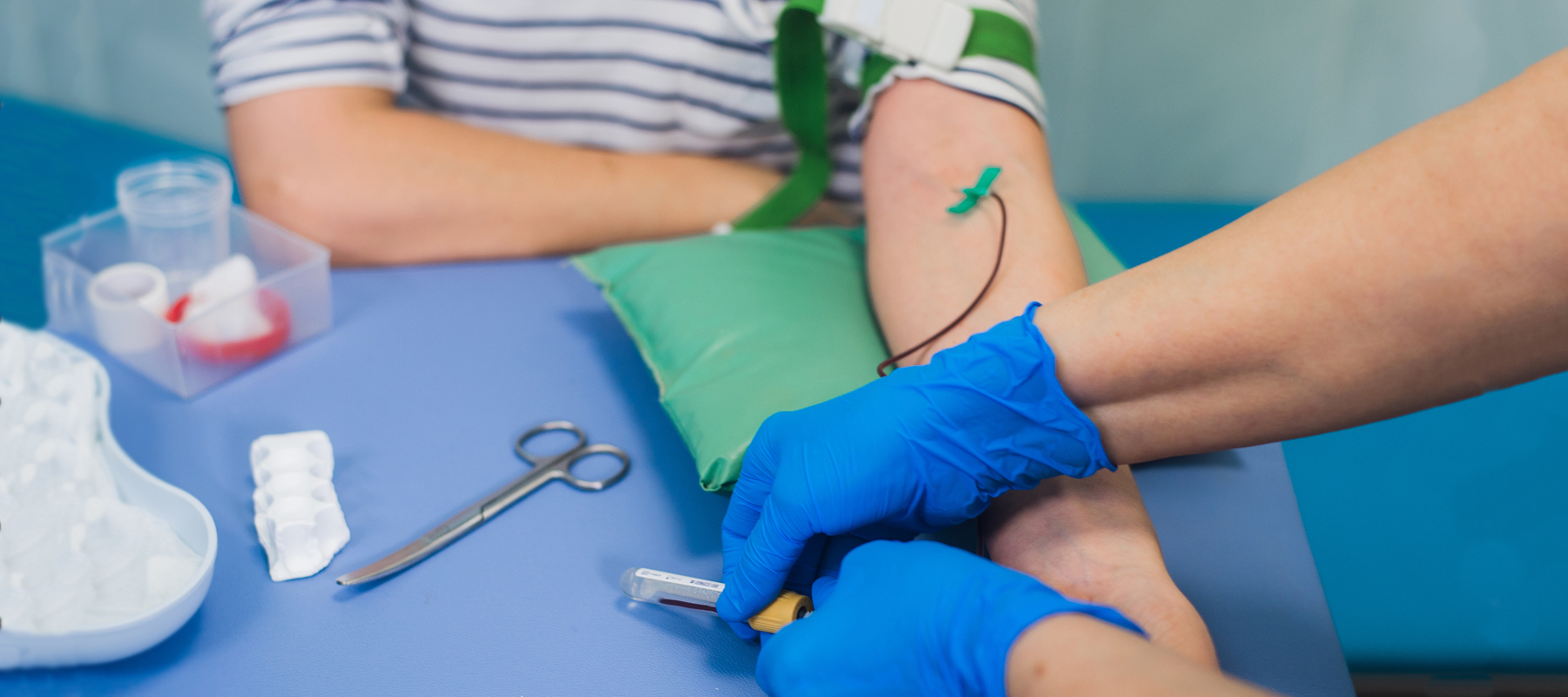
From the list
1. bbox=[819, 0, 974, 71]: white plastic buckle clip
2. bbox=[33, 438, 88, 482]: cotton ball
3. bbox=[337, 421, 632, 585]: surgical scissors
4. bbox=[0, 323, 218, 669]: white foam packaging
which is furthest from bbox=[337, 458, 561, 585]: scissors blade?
bbox=[819, 0, 974, 71]: white plastic buckle clip

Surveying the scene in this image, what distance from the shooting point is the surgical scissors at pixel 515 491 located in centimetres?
69

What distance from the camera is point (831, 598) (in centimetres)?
62

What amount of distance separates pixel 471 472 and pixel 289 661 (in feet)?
0.68

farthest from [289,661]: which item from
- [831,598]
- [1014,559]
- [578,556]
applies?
[1014,559]

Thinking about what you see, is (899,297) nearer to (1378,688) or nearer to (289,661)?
(289,661)

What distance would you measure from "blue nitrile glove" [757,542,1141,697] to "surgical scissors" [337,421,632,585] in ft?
0.84

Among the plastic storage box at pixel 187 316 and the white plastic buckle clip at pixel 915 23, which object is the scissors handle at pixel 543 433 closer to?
the plastic storage box at pixel 187 316

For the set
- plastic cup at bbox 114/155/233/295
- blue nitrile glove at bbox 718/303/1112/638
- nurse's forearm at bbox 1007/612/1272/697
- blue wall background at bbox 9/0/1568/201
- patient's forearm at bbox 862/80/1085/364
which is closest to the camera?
nurse's forearm at bbox 1007/612/1272/697

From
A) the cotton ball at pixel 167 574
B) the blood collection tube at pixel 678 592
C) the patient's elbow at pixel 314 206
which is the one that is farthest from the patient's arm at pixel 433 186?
the blood collection tube at pixel 678 592

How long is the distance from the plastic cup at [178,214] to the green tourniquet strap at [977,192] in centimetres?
76

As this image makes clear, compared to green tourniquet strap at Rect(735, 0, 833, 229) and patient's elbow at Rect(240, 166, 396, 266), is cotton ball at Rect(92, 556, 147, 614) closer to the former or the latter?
patient's elbow at Rect(240, 166, 396, 266)

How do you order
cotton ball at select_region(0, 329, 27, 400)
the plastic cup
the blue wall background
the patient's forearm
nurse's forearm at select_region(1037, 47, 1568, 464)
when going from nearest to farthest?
nurse's forearm at select_region(1037, 47, 1568, 464)
cotton ball at select_region(0, 329, 27, 400)
the patient's forearm
the plastic cup
the blue wall background

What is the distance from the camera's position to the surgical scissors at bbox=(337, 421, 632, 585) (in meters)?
0.69

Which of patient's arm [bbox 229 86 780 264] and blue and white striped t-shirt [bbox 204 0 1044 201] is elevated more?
blue and white striped t-shirt [bbox 204 0 1044 201]
